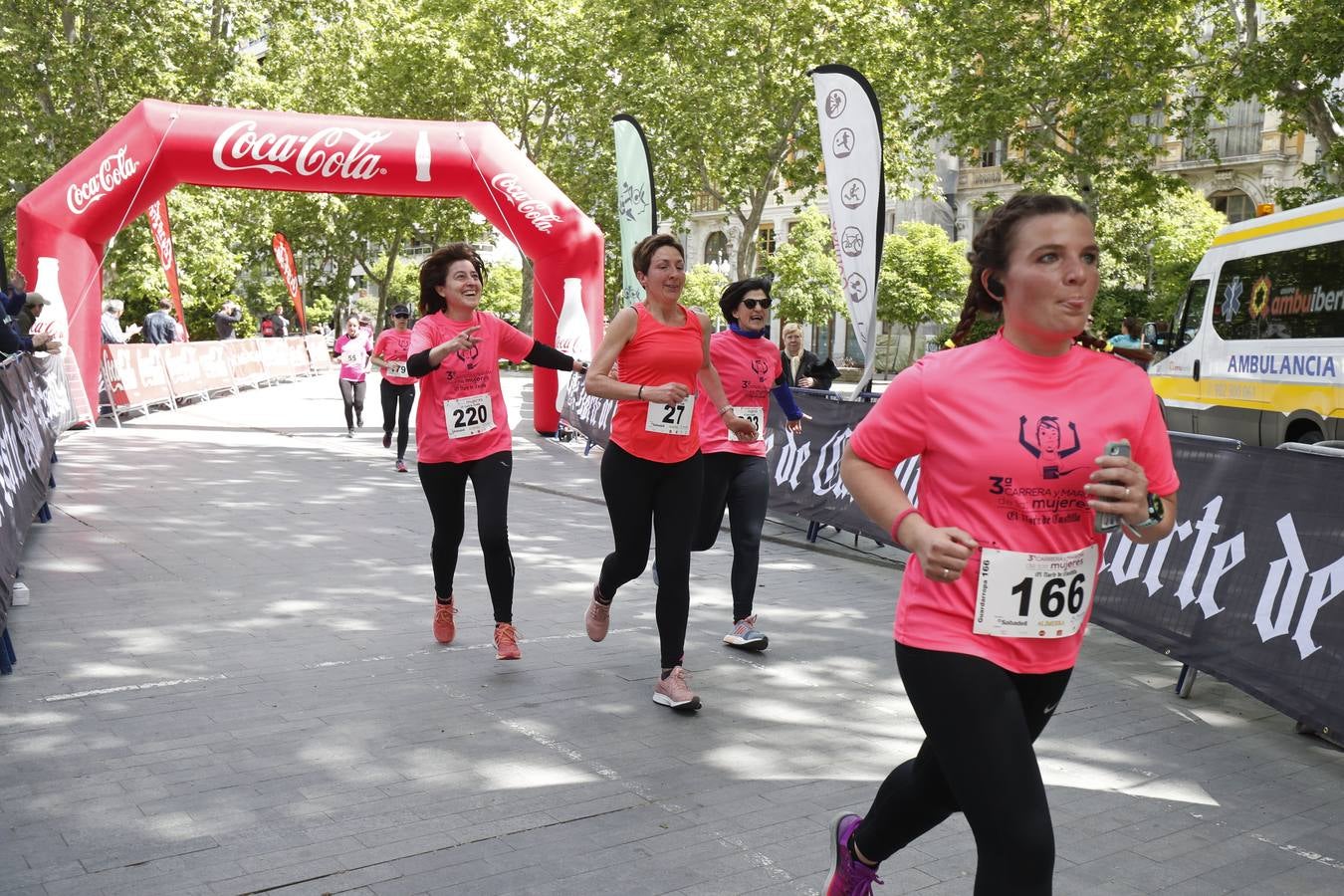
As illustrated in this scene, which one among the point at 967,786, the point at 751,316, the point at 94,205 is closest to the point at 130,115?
the point at 94,205

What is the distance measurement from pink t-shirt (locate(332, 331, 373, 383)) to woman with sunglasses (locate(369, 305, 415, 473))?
2.34 m

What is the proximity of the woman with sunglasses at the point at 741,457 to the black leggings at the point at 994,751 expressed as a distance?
365 cm

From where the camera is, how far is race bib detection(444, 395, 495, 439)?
5.95m

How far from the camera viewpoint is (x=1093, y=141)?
2388cm

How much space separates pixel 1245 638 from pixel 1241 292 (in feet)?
35.3

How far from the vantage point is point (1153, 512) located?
2678mm

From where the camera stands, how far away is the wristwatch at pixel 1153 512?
263 centimetres

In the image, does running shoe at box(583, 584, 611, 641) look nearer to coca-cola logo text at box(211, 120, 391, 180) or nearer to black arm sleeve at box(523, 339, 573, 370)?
black arm sleeve at box(523, 339, 573, 370)

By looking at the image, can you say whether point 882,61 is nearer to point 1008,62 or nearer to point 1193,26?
point 1008,62

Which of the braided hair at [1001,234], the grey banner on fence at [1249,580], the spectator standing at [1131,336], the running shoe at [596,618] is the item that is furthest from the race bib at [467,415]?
the spectator standing at [1131,336]

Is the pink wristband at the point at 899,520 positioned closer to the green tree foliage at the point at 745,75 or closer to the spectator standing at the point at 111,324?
the spectator standing at the point at 111,324

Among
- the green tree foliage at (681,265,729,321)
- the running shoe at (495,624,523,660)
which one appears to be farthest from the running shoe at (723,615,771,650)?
the green tree foliage at (681,265,729,321)

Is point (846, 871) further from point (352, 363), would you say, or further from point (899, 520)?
point (352, 363)

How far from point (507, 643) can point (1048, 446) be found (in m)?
3.88
